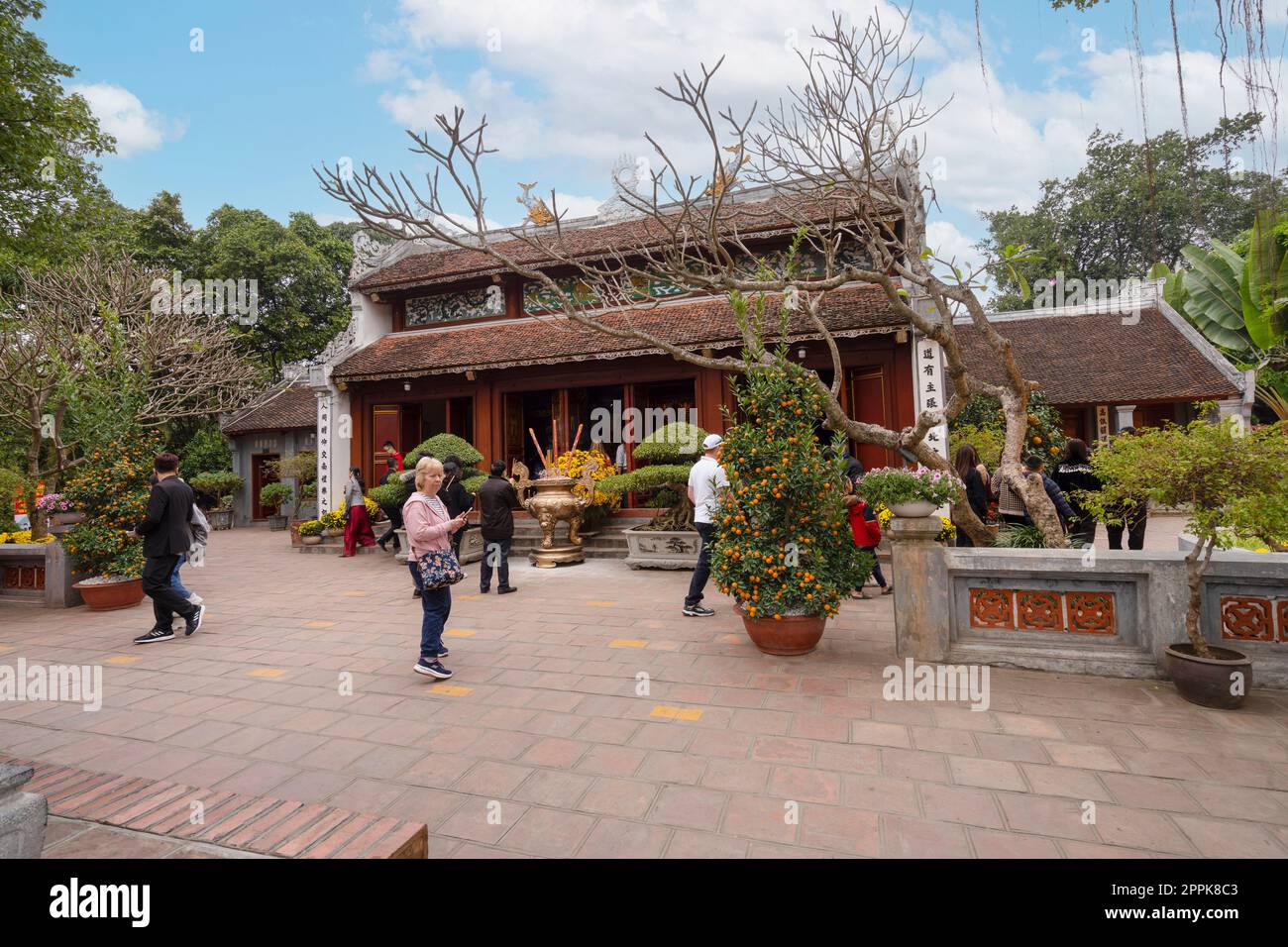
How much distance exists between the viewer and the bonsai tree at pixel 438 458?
32.2 ft

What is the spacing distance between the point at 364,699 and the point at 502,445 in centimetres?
940

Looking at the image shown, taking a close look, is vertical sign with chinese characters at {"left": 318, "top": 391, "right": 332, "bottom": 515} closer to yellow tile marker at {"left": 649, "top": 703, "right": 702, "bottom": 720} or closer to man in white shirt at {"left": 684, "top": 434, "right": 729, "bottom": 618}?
man in white shirt at {"left": 684, "top": 434, "right": 729, "bottom": 618}

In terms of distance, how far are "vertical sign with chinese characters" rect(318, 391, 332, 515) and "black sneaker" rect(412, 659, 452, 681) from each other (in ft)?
34.6

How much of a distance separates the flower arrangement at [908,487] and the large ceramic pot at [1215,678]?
1.67m

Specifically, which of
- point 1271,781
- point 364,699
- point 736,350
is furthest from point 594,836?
point 736,350

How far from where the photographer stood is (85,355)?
25.9 ft

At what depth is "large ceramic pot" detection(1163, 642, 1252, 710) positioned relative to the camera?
12.2 ft

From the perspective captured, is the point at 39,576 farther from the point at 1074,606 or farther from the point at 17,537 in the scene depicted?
the point at 1074,606

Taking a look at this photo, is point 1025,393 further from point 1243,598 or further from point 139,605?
point 139,605

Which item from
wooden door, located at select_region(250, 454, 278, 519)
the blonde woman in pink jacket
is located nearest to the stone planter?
the blonde woman in pink jacket

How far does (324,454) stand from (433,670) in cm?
1086

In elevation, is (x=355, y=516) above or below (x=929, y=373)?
below

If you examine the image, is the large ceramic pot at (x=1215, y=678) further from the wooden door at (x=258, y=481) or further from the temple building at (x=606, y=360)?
the wooden door at (x=258, y=481)

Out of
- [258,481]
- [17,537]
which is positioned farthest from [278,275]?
[17,537]
